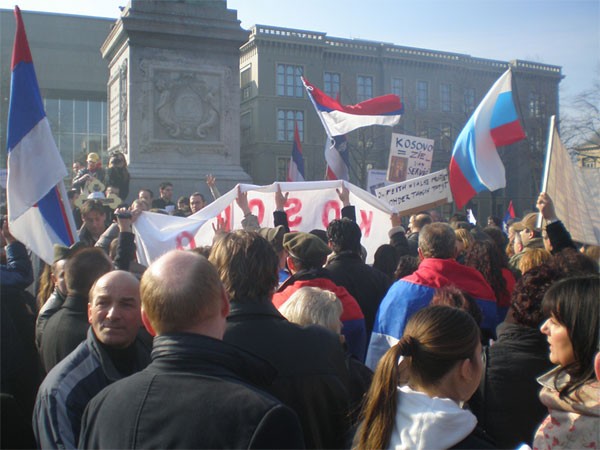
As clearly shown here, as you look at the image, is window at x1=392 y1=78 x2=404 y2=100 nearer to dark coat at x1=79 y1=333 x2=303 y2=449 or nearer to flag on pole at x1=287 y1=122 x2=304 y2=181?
flag on pole at x1=287 y1=122 x2=304 y2=181

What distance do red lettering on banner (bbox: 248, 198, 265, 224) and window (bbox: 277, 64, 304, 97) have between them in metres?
42.1

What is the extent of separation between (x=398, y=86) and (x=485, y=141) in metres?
46.5

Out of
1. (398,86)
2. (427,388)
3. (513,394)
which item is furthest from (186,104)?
(398,86)

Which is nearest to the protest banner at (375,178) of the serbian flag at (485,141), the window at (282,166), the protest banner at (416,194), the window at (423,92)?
the protest banner at (416,194)

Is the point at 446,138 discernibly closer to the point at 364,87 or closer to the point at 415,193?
the point at 364,87

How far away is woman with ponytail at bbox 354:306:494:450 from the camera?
2.05 m

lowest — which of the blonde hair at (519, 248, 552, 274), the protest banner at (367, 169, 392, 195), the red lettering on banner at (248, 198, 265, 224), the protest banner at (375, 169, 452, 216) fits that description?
the blonde hair at (519, 248, 552, 274)

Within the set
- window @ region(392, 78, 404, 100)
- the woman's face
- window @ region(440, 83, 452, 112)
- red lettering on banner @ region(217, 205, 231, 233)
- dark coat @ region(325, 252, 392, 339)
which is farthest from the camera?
window @ region(440, 83, 452, 112)

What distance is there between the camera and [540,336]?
3283 mm

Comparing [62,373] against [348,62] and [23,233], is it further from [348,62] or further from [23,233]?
[348,62]

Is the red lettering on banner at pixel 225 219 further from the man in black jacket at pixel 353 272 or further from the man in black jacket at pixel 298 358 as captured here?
the man in black jacket at pixel 298 358

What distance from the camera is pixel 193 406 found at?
189cm

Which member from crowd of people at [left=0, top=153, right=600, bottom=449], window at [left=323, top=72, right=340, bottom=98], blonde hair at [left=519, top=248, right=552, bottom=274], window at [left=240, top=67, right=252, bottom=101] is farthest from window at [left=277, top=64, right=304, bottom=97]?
crowd of people at [left=0, top=153, right=600, bottom=449]

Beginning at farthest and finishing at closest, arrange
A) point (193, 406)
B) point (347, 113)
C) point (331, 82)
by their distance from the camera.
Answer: point (331, 82) < point (347, 113) < point (193, 406)
